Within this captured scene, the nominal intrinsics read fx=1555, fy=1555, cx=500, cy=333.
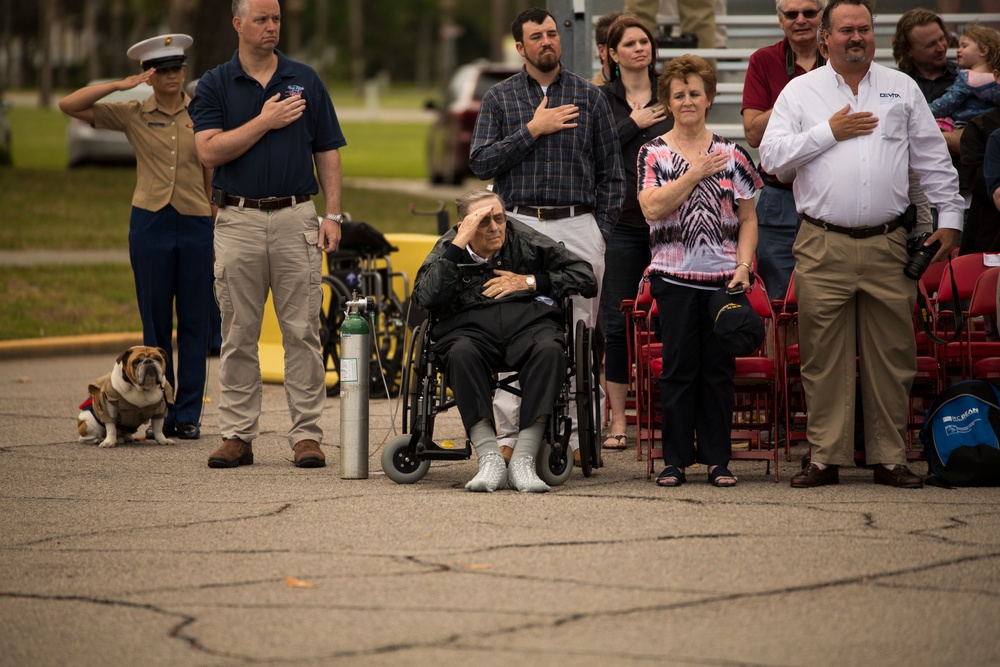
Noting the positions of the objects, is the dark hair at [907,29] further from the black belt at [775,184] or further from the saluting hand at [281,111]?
the saluting hand at [281,111]

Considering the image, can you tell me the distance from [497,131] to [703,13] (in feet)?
13.3

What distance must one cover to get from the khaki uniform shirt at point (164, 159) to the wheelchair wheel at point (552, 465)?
10.2ft

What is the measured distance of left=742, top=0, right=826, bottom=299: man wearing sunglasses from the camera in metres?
8.57

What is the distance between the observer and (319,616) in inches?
200

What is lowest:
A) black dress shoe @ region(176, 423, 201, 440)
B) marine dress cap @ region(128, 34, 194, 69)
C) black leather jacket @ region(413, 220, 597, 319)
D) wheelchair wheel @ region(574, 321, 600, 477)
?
black dress shoe @ region(176, 423, 201, 440)

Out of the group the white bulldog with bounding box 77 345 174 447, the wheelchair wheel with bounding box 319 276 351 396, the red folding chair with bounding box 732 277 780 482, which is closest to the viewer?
the red folding chair with bounding box 732 277 780 482

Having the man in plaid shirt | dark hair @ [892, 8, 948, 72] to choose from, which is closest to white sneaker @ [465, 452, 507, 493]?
the man in plaid shirt

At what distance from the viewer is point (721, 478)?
746cm

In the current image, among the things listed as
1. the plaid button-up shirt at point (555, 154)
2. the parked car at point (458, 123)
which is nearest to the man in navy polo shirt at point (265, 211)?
the plaid button-up shirt at point (555, 154)

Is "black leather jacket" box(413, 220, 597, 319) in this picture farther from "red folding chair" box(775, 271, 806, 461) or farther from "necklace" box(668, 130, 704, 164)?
"red folding chair" box(775, 271, 806, 461)

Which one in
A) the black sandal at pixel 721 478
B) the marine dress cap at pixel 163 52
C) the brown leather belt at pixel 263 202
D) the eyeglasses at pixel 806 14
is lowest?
the black sandal at pixel 721 478

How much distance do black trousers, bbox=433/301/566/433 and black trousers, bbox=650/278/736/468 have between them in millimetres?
532

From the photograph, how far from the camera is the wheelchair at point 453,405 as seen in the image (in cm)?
742

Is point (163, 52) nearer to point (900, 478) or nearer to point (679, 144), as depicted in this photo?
point (679, 144)
